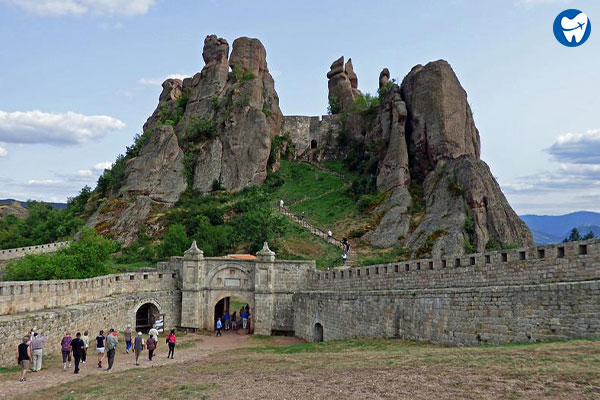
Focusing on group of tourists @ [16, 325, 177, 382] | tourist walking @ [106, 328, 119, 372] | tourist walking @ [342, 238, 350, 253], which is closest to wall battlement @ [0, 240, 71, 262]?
tourist walking @ [342, 238, 350, 253]

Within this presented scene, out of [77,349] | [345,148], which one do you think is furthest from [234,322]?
[345,148]

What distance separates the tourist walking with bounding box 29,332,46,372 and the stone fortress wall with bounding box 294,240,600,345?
11804 millimetres

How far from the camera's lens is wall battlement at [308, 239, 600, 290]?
16.0 metres

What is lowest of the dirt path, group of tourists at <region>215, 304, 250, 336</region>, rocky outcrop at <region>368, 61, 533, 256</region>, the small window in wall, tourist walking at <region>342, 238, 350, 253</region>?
the dirt path

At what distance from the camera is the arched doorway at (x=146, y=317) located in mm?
32594

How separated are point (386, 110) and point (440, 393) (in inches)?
1663

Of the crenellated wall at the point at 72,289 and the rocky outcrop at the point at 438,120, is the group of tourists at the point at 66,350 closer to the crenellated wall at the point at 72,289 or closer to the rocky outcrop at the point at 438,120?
the crenellated wall at the point at 72,289

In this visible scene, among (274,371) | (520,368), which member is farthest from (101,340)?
(520,368)

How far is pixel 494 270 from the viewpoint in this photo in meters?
18.9

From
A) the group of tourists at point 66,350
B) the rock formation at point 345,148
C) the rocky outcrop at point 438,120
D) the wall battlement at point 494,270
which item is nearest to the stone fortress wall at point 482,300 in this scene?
the wall battlement at point 494,270

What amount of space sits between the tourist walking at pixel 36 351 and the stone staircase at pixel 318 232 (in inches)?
942

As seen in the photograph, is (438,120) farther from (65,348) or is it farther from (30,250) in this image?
(30,250)

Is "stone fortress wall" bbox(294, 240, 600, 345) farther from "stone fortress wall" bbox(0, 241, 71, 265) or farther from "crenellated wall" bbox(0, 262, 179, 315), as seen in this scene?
"stone fortress wall" bbox(0, 241, 71, 265)

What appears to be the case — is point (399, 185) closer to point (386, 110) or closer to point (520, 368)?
point (386, 110)
